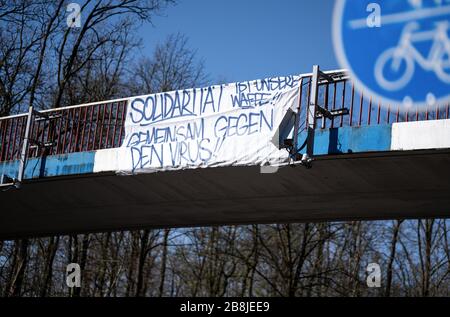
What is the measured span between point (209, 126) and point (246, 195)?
2.73 metres

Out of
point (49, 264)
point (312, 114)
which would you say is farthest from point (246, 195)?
point (49, 264)

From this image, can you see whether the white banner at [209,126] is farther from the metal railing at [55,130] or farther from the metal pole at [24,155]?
the metal pole at [24,155]

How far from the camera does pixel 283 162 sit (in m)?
14.0

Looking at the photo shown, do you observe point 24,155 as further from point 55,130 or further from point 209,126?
point 209,126

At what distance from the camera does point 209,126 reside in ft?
50.5

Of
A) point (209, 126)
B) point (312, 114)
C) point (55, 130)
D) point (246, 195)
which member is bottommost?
point (246, 195)

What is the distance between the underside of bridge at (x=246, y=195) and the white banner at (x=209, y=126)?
593mm

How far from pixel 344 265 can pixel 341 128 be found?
22.1m

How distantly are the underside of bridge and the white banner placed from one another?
0.59 m

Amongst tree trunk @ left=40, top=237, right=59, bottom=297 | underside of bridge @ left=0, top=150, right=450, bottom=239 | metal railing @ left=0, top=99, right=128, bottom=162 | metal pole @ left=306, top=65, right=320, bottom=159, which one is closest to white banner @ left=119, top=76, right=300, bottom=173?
metal pole @ left=306, top=65, right=320, bottom=159

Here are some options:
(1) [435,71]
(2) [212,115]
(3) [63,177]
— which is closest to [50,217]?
(3) [63,177]

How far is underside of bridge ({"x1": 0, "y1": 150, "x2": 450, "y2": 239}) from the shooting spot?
48.9 ft
